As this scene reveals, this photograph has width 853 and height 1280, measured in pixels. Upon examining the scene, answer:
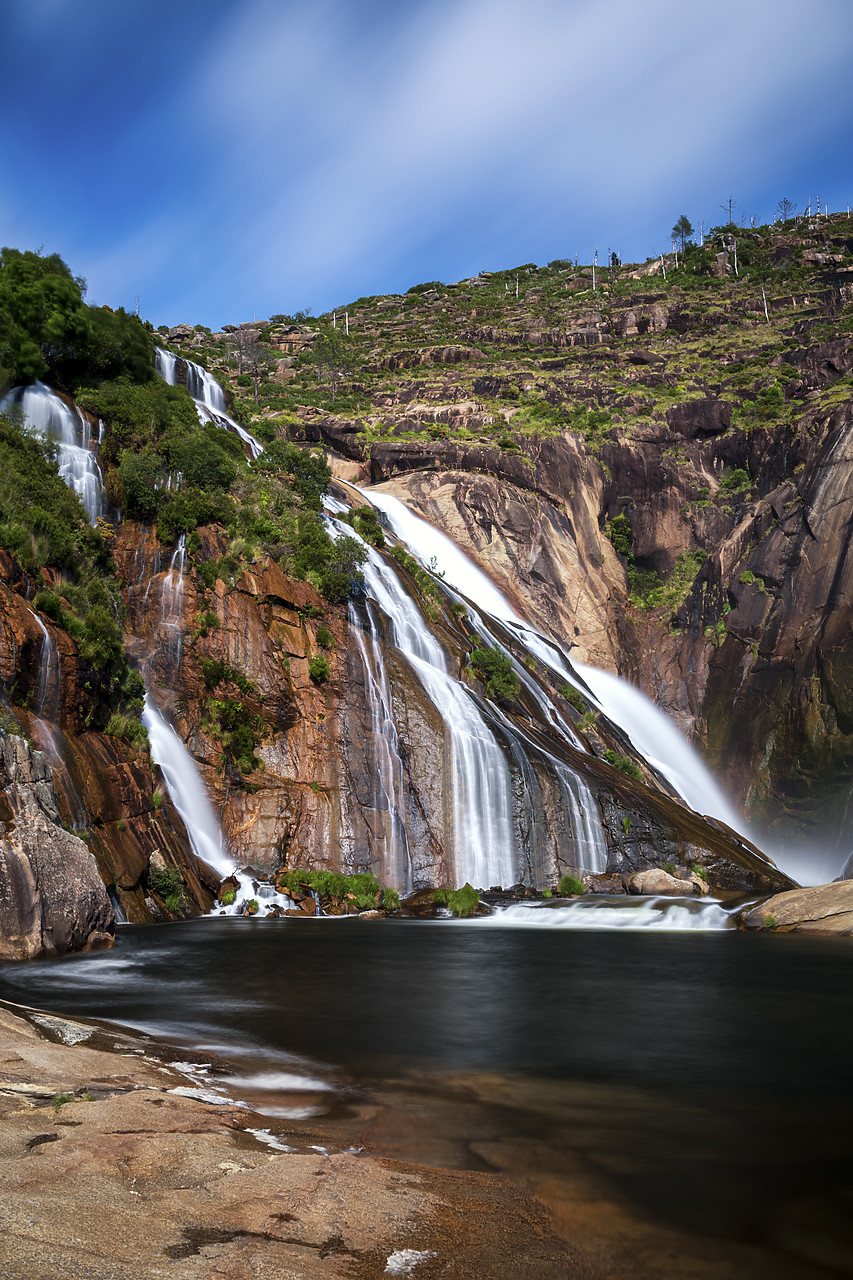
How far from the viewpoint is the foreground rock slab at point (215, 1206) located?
4285 millimetres

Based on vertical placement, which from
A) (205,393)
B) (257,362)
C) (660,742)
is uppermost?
(257,362)

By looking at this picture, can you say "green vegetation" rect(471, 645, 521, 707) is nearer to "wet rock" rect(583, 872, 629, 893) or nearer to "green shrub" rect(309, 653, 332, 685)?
"green shrub" rect(309, 653, 332, 685)

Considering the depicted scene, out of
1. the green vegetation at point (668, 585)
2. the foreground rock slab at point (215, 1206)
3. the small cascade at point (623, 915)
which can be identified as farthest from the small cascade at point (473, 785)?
the green vegetation at point (668, 585)

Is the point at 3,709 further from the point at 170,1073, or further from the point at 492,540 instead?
the point at 492,540

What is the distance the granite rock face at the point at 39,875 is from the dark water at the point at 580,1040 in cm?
75

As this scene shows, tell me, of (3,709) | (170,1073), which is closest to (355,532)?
(3,709)

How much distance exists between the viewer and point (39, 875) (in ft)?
54.9

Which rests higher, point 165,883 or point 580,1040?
point 165,883

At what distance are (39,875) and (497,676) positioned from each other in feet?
80.8

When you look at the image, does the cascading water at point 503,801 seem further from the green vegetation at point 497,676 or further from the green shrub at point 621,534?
the green shrub at point 621,534

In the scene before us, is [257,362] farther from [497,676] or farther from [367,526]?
[497,676]

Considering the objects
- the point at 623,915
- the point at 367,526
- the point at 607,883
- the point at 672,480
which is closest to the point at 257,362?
the point at 672,480

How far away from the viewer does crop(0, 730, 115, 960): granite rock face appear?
1631cm

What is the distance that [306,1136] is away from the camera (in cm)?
711
